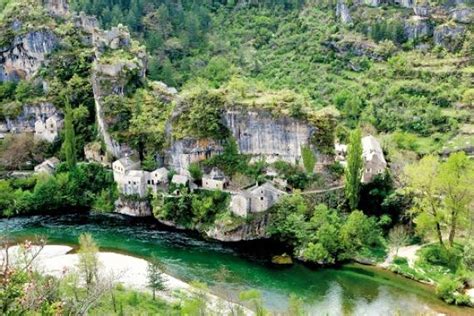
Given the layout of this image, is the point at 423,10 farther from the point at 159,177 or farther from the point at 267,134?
the point at 159,177

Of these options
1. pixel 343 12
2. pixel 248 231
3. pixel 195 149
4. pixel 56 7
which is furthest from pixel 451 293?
pixel 56 7

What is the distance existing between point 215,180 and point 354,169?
1113cm

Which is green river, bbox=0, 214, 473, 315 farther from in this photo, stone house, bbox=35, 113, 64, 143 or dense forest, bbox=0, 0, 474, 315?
stone house, bbox=35, 113, 64, 143

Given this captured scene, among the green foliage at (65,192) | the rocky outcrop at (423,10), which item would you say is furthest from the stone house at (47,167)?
the rocky outcrop at (423,10)

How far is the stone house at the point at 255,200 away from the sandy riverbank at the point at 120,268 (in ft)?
26.8

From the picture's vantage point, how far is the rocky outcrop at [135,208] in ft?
170

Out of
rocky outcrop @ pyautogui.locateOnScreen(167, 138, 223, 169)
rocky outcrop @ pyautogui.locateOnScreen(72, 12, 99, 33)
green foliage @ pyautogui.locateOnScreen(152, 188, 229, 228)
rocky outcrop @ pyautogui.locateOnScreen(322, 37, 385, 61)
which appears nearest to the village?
rocky outcrop @ pyautogui.locateOnScreen(167, 138, 223, 169)

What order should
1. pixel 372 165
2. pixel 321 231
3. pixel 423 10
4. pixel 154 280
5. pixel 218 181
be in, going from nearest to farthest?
pixel 154 280 → pixel 321 231 → pixel 372 165 → pixel 218 181 → pixel 423 10

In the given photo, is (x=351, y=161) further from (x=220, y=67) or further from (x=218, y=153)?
(x=220, y=67)

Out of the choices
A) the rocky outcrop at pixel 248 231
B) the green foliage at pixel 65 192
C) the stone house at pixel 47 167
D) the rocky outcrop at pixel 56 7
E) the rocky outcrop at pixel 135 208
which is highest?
the rocky outcrop at pixel 56 7

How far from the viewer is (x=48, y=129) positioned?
193 feet

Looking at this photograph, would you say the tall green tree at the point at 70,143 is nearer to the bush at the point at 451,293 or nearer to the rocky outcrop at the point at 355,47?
the bush at the point at 451,293

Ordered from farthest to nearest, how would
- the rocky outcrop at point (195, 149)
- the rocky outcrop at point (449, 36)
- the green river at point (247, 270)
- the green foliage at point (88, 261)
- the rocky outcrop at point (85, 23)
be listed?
the rocky outcrop at point (449, 36) → the rocky outcrop at point (85, 23) → the rocky outcrop at point (195, 149) → the green river at point (247, 270) → the green foliage at point (88, 261)

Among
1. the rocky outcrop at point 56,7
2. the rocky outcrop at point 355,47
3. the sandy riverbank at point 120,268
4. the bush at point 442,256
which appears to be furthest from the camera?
the rocky outcrop at point 355,47
